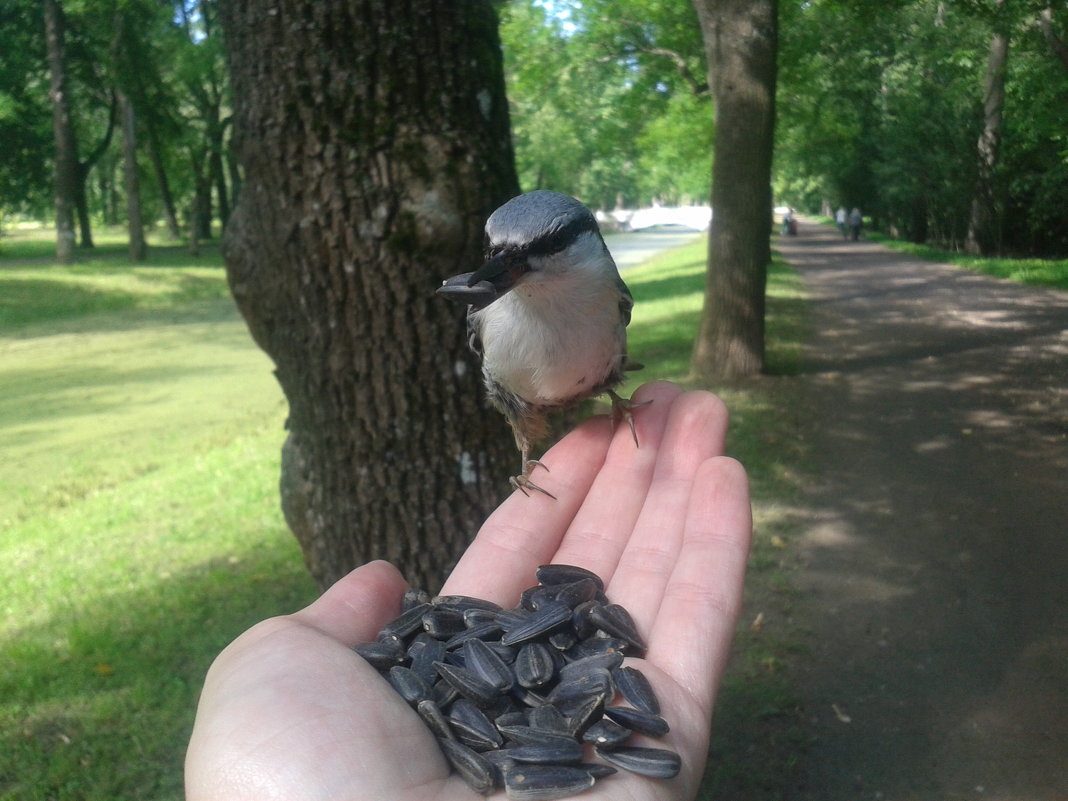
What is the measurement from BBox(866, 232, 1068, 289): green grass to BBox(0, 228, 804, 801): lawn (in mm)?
10368

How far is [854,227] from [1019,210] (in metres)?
15.4

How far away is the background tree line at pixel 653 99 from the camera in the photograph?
16.4 meters

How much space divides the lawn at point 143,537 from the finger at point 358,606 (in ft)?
5.54

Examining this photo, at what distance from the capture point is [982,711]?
3.91 meters

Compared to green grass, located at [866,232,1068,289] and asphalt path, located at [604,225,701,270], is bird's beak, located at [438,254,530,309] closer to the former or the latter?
green grass, located at [866,232,1068,289]

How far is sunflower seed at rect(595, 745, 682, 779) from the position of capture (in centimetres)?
189

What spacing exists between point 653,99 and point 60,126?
43.6ft

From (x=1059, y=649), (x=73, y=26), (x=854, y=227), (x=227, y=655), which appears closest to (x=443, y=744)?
(x=227, y=655)

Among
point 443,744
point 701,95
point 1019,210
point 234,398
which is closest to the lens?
point 443,744

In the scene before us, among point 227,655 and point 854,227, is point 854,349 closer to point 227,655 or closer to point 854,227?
point 227,655

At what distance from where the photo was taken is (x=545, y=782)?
1860mm

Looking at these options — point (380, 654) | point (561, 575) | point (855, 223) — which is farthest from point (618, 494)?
point (855, 223)

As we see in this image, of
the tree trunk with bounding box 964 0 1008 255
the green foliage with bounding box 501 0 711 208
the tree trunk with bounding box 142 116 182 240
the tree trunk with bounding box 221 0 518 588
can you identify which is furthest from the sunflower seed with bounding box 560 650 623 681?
the tree trunk with bounding box 142 116 182 240

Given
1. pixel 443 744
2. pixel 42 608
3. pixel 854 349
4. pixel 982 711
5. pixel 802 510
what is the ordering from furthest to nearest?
pixel 854 349 < pixel 802 510 < pixel 42 608 < pixel 982 711 < pixel 443 744
